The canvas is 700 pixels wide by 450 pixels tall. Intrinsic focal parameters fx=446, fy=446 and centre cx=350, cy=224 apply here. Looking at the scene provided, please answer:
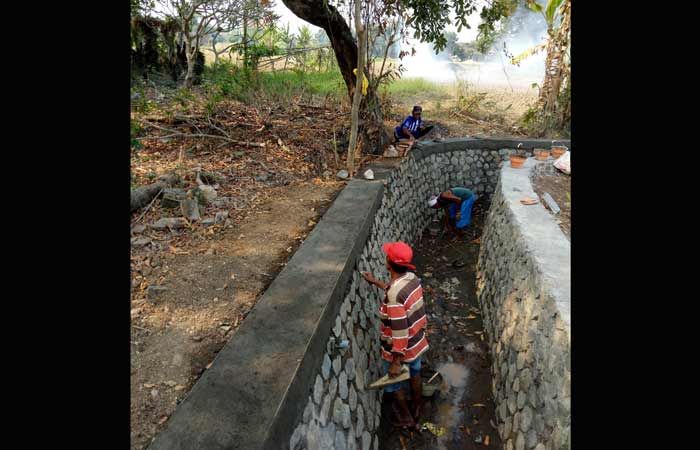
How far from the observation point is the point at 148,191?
16.0 ft

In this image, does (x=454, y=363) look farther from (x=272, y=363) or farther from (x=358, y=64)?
(x=358, y=64)

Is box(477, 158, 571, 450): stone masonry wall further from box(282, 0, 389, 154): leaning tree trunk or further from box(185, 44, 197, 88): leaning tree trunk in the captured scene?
box(185, 44, 197, 88): leaning tree trunk

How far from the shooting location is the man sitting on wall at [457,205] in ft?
28.9

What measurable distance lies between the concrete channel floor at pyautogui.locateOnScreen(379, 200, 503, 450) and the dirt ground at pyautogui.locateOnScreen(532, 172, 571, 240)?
1721 millimetres

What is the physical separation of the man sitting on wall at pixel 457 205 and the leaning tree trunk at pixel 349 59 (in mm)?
1619

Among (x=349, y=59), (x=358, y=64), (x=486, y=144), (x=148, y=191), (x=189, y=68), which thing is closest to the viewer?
(x=148, y=191)

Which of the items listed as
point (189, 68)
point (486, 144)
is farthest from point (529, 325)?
point (189, 68)

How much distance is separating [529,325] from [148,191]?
4109 mm

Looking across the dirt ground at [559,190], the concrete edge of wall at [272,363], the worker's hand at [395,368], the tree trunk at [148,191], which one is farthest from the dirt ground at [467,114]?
the worker's hand at [395,368]

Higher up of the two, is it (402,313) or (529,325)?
(402,313)

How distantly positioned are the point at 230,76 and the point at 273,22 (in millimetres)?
4122
